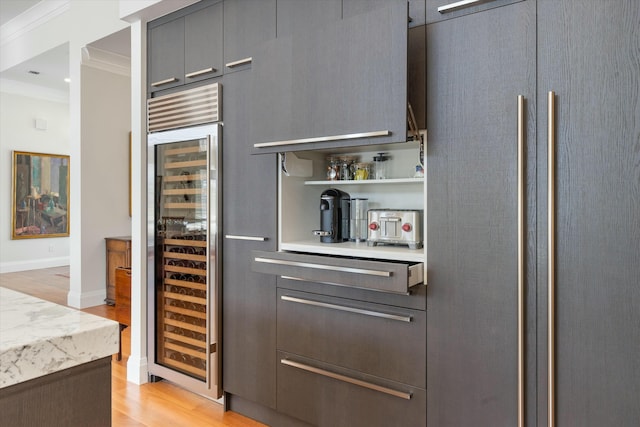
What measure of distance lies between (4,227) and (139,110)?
218 inches

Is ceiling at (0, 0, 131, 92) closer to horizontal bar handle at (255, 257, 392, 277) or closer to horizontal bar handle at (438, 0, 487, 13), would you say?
horizontal bar handle at (255, 257, 392, 277)

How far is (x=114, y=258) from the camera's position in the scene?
5.12 metres

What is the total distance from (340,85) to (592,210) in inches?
42.1

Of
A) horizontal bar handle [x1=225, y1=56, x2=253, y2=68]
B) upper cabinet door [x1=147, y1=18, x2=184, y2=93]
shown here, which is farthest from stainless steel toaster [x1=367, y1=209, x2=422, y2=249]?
upper cabinet door [x1=147, y1=18, x2=184, y2=93]

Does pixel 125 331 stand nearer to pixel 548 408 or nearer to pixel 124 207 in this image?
pixel 124 207

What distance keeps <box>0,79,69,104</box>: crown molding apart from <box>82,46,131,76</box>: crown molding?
272cm

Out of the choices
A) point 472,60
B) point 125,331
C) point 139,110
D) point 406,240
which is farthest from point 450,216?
point 125,331

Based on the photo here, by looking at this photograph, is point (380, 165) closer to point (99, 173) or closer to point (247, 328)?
point (247, 328)

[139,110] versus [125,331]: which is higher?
[139,110]

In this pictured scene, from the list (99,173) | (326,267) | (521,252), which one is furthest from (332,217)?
(99,173)

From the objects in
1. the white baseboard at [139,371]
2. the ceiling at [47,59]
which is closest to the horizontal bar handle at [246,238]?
the white baseboard at [139,371]

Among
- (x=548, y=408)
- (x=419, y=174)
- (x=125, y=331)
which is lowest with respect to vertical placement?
(x=125, y=331)

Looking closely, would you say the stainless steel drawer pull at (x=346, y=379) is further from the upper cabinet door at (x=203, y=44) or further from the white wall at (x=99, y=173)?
the white wall at (x=99, y=173)

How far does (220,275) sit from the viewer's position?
2625 millimetres
